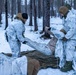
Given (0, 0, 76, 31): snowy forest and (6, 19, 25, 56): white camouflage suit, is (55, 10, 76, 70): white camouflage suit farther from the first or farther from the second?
(0, 0, 76, 31): snowy forest

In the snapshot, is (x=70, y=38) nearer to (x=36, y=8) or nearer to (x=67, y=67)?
(x=67, y=67)

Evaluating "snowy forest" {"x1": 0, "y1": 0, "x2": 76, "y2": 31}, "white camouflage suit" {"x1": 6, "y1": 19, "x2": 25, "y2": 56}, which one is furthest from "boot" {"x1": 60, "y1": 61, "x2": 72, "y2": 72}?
"snowy forest" {"x1": 0, "y1": 0, "x2": 76, "y2": 31}

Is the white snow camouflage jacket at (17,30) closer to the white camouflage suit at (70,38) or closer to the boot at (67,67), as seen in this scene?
the white camouflage suit at (70,38)

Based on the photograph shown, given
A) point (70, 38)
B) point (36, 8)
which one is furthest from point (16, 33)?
point (36, 8)

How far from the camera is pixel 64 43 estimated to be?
757cm

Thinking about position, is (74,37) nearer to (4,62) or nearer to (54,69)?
(54,69)

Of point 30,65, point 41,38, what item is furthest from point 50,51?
point 41,38

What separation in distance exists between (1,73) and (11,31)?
3.67 m

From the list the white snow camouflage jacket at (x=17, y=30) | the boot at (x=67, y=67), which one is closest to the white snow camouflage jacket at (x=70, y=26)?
the boot at (x=67, y=67)

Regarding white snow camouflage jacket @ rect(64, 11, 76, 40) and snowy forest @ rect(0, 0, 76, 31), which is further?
snowy forest @ rect(0, 0, 76, 31)

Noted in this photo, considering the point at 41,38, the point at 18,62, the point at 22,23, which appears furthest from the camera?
the point at 41,38

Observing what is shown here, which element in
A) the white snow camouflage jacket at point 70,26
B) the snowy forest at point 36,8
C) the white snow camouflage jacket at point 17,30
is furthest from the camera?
the snowy forest at point 36,8

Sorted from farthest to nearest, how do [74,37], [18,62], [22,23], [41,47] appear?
1. [41,47]
2. [22,23]
3. [74,37]
4. [18,62]

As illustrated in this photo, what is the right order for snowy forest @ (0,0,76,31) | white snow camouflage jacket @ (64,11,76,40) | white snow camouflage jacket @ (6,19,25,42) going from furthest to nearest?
snowy forest @ (0,0,76,31) < white snow camouflage jacket @ (6,19,25,42) < white snow camouflage jacket @ (64,11,76,40)
